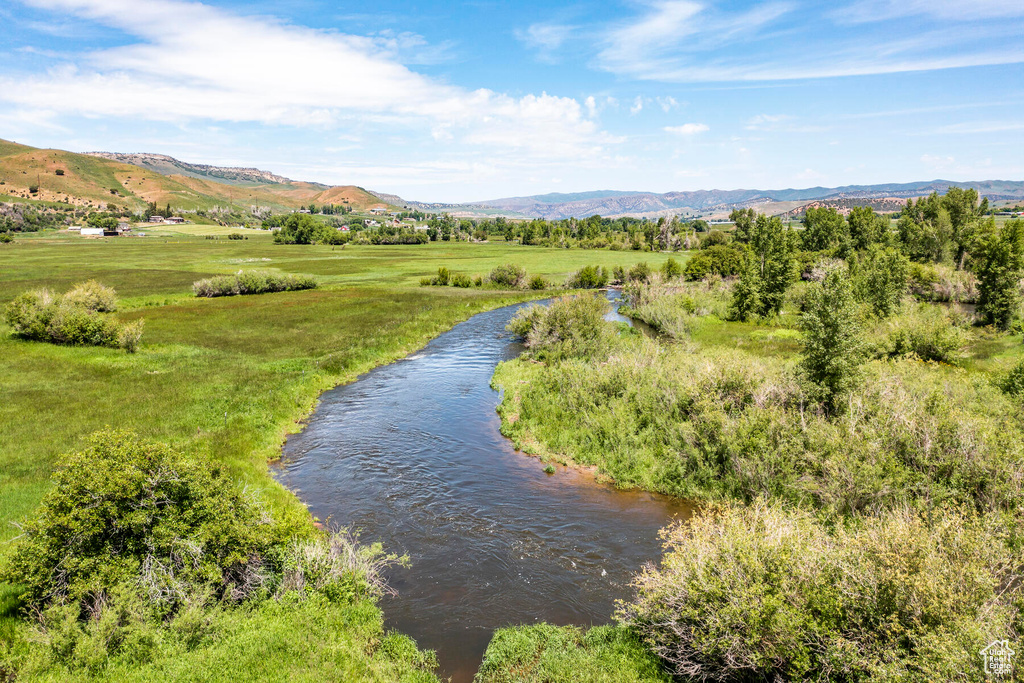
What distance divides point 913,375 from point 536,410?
21.6 meters

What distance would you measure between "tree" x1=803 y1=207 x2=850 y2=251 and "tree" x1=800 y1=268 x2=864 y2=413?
→ 93.3 m

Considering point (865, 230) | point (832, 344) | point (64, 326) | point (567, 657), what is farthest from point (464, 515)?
point (865, 230)

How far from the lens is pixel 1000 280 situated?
5119cm

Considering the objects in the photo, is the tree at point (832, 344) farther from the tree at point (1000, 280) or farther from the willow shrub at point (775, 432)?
the tree at point (1000, 280)

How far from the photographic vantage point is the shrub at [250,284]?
7744 centimetres

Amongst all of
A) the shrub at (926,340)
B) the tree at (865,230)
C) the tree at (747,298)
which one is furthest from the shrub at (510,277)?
the tree at (865,230)

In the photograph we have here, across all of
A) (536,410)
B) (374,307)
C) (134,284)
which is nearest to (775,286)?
(536,410)

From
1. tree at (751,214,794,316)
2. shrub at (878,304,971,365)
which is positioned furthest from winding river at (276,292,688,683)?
tree at (751,214,794,316)

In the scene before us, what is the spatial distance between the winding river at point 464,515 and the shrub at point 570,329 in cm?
1033

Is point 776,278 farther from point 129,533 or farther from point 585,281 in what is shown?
point 129,533

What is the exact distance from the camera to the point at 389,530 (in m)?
20.7

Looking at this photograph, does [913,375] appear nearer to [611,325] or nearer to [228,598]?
[611,325]

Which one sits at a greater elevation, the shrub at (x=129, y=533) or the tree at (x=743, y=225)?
the tree at (x=743, y=225)

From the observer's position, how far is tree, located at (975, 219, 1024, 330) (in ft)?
166
